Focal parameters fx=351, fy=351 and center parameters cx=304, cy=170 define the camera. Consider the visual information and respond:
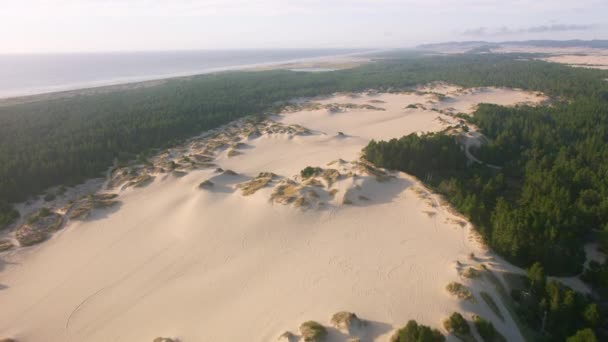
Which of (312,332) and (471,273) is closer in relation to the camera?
(312,332)

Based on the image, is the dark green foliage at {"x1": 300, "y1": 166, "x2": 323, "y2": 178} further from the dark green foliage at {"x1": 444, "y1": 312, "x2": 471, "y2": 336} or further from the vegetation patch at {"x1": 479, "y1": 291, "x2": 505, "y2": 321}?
the dark green foliage at {"x1": 444, "y1": 312, "x2": 471, "y2": 336}

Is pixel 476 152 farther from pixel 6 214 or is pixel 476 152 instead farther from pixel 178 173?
pixel 6 214

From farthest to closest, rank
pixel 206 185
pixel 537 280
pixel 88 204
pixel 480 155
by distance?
pixel 480 155 → pixel 206 185 → pixel 88 204 → pixel 537 280

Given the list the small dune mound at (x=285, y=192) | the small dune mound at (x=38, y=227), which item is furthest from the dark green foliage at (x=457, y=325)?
the small dune mound at (x=38, y=227)

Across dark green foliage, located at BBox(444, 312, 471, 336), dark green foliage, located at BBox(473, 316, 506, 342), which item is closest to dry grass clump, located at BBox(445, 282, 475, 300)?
dark green foliage, located at BBox(473, 316, 506, 342)

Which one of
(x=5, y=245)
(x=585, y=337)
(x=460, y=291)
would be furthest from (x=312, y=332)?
(x=5, y=245)
